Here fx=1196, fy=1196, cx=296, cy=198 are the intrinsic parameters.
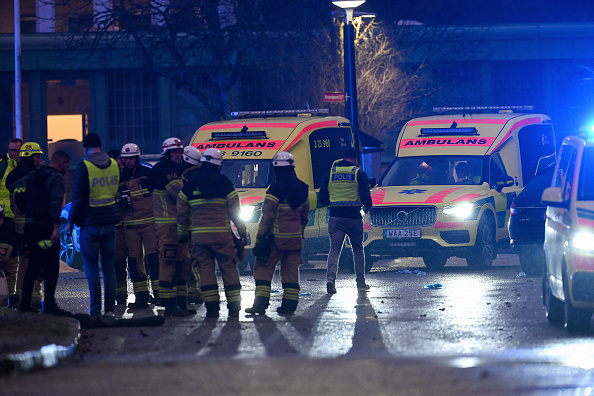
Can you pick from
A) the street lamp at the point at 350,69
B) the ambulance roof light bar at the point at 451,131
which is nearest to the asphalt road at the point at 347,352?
the ambulance roof light bar at the point at 451,131

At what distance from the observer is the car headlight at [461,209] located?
1841 cm

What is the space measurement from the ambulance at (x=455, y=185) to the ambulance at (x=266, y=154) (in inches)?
36.1

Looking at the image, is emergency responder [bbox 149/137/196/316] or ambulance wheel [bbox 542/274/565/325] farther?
emergency responder [bbox 149/137/196/316]

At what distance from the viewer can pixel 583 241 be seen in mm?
10180

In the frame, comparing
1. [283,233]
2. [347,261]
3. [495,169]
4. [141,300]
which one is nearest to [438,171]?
[495,169]

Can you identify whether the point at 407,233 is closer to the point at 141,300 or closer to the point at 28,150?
the point at 141,300

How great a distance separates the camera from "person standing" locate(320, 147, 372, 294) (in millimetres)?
15273

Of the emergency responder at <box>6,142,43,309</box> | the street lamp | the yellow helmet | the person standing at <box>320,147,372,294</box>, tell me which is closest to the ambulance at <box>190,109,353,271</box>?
the person standing at <box>320,147,372,294</box>

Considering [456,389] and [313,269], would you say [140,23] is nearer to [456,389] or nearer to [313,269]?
[313,269]

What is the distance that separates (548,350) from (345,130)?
454 inches

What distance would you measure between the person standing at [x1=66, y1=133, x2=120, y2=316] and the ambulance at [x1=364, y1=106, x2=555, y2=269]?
6.81 meters

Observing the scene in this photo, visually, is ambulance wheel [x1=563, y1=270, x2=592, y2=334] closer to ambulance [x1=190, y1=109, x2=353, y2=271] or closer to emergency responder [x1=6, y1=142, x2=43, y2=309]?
emergency responder [x1=6, y1=142, x2=43, y2=309]

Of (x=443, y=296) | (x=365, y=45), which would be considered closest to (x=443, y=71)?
(x=365, y=45)

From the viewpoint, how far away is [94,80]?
120 feet
